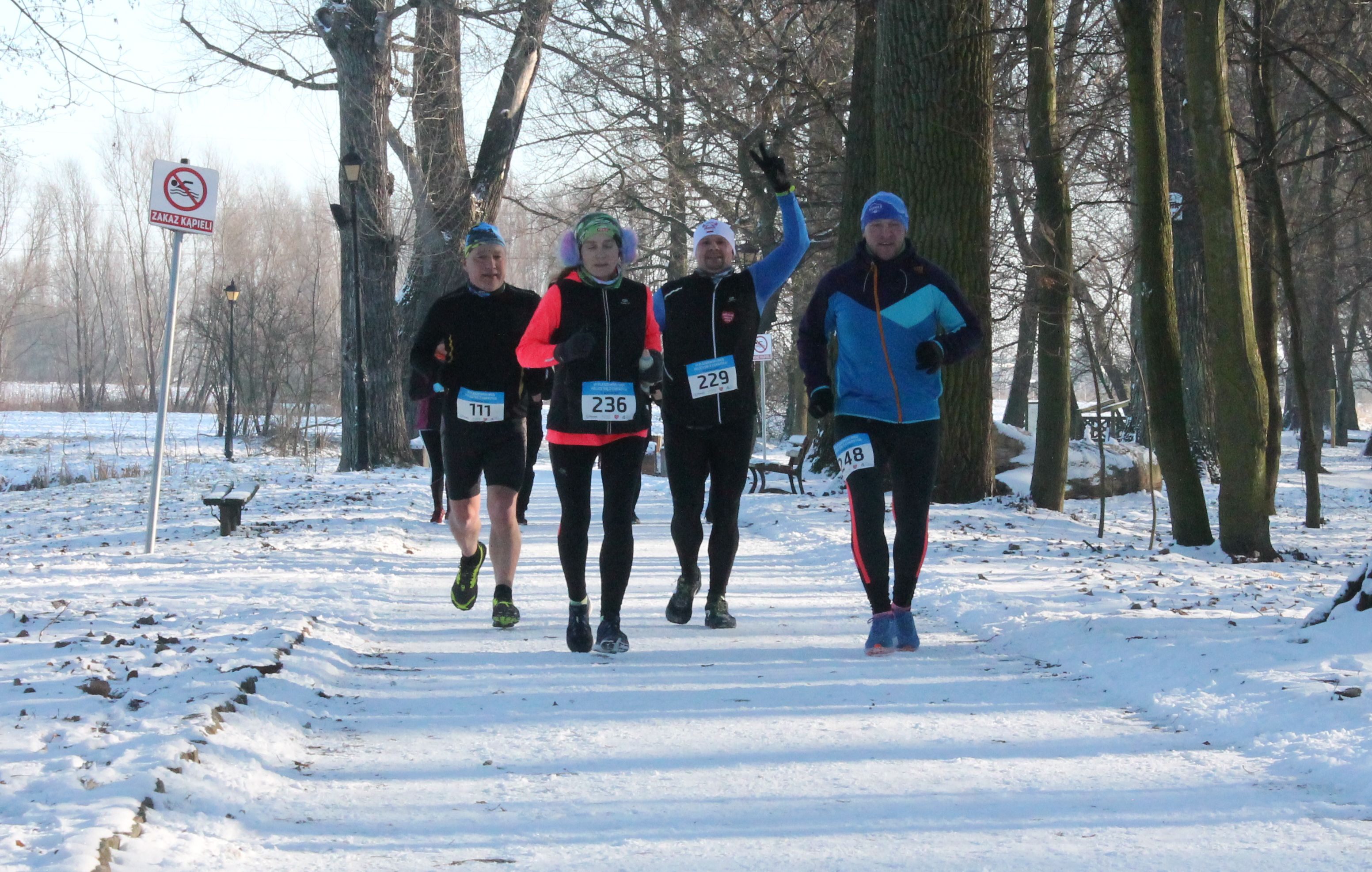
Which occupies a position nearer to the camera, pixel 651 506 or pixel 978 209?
pixel 978 209

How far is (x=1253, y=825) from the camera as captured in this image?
326cm

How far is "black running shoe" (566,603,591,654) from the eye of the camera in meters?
5.81

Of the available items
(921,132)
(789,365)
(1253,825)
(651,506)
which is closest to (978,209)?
(921,132)

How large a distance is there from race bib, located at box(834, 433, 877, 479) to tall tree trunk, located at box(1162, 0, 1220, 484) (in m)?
13.5

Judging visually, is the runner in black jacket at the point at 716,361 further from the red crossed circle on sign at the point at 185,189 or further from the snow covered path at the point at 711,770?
the red crossed circle on sign at the point at 185,189

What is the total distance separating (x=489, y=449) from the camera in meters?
6.58

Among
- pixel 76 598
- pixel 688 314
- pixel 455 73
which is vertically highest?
pixel 455 73

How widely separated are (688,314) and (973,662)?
2188mm

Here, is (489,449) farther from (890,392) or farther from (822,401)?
(890,392)

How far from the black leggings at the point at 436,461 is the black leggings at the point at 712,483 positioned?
2165mm

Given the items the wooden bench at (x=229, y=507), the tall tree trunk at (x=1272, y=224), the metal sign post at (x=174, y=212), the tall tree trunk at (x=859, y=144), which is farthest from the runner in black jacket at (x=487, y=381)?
the tall tree trunk at (x=859, y=144)

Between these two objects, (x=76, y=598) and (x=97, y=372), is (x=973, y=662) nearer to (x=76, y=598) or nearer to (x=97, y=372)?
(x=76, y=598)

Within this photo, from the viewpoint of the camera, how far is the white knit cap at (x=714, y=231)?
6215 millimetres

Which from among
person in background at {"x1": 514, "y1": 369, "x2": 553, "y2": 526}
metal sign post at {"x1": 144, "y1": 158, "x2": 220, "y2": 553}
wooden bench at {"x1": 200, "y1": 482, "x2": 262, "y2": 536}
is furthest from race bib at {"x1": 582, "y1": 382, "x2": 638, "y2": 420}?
wooden bench at {"x1": 200, "y1": 482, "x2": 262, "y2": 536}
